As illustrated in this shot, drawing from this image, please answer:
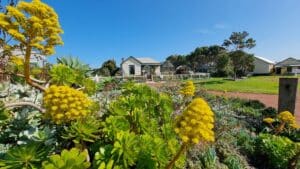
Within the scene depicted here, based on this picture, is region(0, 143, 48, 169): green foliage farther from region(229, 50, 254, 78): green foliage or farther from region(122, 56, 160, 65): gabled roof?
region(122, 56, 160, 65): gabled roof

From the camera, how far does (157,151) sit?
70.4 inches

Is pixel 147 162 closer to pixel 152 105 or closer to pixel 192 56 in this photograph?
pixel 152 105

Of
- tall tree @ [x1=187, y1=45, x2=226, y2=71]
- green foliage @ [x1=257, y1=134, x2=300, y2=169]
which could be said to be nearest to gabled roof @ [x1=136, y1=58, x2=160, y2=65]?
A: tall tree @ [x1=187, y1=45, x2=226, y2=71]

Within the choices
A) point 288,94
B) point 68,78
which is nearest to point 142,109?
point 68,78

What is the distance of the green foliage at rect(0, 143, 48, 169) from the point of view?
1435mm

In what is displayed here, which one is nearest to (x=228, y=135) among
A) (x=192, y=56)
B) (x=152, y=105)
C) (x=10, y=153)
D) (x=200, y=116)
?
(x=152, y=105)

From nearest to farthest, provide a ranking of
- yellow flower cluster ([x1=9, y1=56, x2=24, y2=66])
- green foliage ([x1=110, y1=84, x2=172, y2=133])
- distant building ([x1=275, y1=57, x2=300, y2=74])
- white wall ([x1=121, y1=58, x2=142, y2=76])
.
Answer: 1. yellow flower cluster ([x1=9, y1=56, x2=24, y2=66])
2. green foliage ([x1=110, y1=84, x2=172, y2=133])
3. white wall ([x1=121, y1=58, x2=142, y2=76])
4. distant building ([x1=275, y1=57, x2=300, y2=74])

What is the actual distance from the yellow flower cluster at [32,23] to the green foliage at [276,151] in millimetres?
4207

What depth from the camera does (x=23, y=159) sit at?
1439 millimetres

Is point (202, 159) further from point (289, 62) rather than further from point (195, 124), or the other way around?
point (289, 62)

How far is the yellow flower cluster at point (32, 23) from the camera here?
5.46ft

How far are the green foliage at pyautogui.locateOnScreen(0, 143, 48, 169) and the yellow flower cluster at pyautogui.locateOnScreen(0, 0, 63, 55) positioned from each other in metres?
0.63

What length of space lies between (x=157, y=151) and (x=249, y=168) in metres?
3.22

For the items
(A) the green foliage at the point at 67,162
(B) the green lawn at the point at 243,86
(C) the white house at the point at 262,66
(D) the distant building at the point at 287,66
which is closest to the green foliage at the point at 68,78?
(A) the green foliage at the point at 67,162
